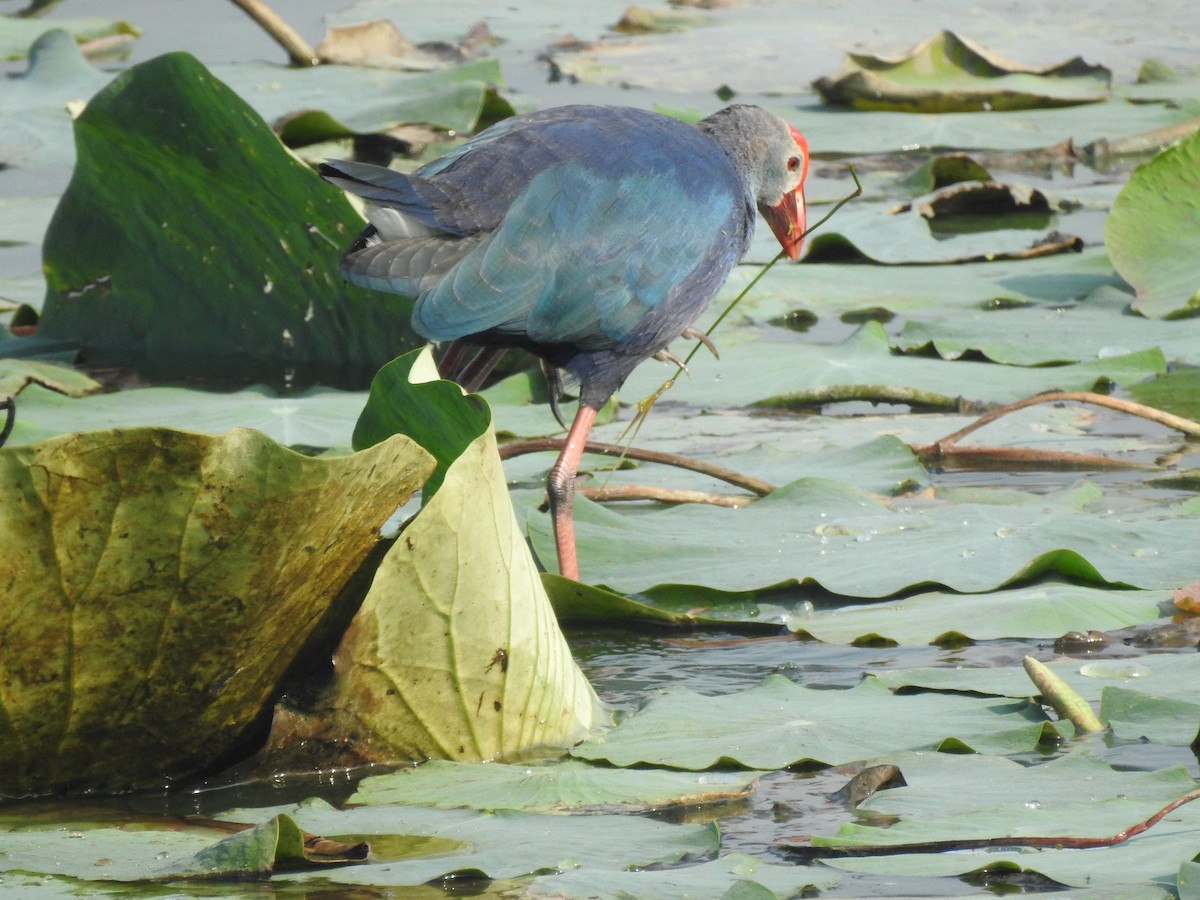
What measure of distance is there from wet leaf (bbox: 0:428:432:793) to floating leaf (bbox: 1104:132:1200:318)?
9.03 feet

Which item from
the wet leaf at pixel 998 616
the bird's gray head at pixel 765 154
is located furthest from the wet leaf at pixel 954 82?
the wet leaf at pixel 998 616

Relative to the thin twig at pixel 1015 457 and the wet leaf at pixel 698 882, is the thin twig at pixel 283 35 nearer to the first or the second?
the thin twig at pixel 1015 457

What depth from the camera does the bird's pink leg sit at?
2.68 meters

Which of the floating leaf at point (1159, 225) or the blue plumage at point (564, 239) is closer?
the blue plumage at point (564, 239)

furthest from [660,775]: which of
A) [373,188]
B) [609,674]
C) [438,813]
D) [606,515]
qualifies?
[373,188]

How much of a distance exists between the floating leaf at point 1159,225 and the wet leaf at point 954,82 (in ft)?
9.26

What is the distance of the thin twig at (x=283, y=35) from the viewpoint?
22.7ft

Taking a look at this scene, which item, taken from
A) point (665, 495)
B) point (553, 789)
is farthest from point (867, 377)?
point (553, 789)

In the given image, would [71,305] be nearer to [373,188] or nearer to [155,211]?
[155,211]

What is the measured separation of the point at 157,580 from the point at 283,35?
573 centimetres

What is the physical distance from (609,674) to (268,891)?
0.94 meters

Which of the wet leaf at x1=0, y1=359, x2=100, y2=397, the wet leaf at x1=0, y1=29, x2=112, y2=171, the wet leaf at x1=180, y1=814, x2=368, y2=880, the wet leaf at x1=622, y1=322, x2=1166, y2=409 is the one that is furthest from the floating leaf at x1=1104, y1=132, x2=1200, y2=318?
the wet leaf at x1=0, y1=29, x2=112, y2=171

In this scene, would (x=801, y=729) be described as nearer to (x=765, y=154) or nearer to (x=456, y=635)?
(x=456, y=635)

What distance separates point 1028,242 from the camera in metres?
4.93
